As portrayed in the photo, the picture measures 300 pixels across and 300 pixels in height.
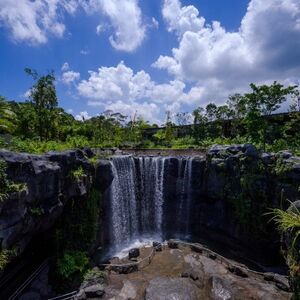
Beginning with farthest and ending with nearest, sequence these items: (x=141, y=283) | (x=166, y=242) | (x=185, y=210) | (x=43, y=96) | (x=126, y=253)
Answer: (x=43, y=96)
(x=185, y=210)
(x=166, y=242)
(x=126, y=253)
(x=141, y=283)

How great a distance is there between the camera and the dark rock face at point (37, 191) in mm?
7164

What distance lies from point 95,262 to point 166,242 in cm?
441

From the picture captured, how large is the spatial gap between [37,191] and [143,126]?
2481 centimetres

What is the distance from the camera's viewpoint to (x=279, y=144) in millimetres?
15859

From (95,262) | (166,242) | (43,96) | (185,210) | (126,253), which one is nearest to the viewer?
(95,262)

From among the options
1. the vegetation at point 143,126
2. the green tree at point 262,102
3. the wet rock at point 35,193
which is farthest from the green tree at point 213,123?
the wet rock at point 35,193

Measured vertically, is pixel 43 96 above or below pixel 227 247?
above

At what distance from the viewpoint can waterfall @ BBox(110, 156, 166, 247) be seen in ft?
46.3

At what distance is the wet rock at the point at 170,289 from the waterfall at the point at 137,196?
187 inches

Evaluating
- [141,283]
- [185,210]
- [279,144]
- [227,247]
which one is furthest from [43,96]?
[279,144]

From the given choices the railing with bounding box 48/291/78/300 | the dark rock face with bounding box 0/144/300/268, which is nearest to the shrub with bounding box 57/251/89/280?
the railing with bounding box 48/291/78/300

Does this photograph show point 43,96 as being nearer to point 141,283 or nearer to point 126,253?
point 126,253

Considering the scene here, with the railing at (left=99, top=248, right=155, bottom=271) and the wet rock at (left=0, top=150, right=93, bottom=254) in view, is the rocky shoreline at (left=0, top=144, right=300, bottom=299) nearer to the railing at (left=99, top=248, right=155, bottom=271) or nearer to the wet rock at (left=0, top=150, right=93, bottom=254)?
the wet rock at (left=0, top=150, right=93, bottom=254)

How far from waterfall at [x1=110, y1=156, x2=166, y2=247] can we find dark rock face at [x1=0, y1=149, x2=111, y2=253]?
3.25m
